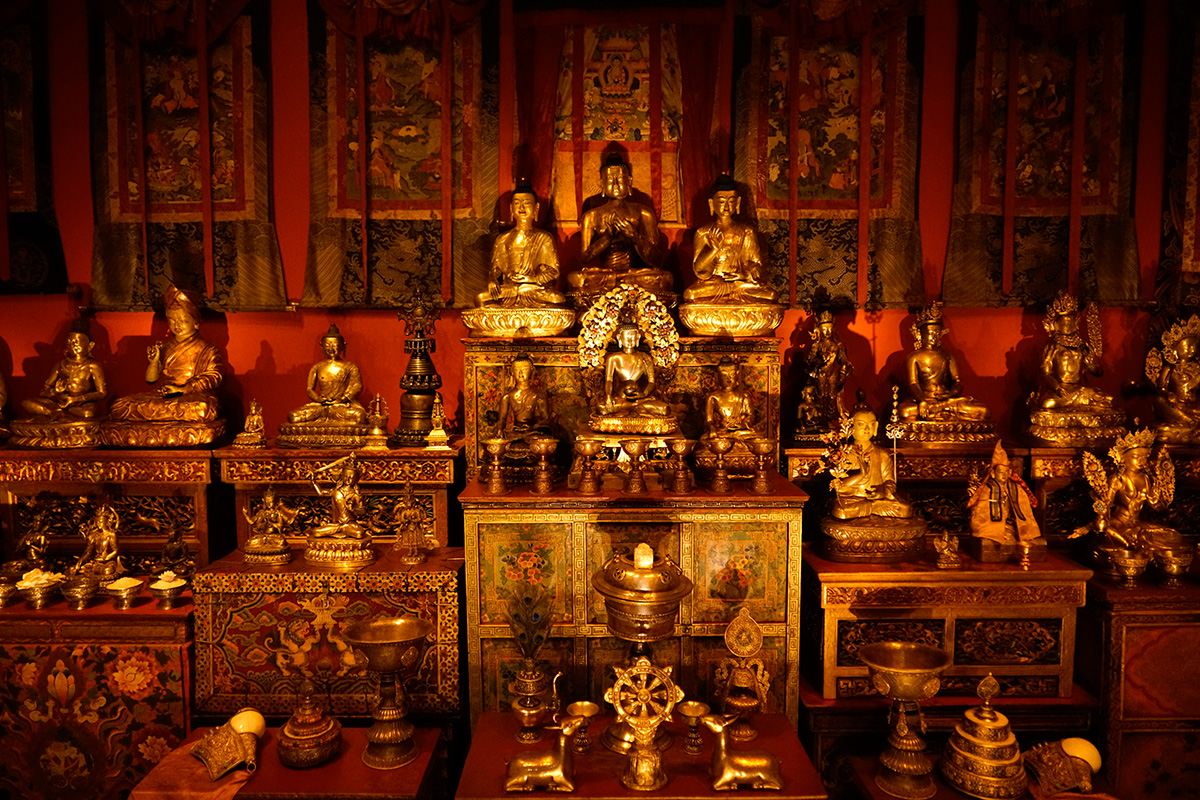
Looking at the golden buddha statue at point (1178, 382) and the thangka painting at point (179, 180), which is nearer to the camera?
the golden buddha statue at point (1178, 382)

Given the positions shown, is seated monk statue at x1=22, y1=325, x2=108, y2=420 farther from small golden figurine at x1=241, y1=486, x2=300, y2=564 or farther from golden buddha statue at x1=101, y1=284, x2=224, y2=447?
small golden figurine at x1=241, y1=486, x2=300, y2=564

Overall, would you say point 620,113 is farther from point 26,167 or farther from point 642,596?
point 26,167

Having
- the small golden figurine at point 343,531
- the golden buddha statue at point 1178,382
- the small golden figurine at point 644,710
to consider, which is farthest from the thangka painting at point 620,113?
the golden buddha statue at point 1178,382

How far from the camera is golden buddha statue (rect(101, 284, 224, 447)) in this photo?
4.62 m

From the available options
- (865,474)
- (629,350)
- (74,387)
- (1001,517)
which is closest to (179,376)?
(74,387)

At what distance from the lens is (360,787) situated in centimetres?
334

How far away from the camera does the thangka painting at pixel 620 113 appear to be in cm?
519

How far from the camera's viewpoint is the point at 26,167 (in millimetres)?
5246

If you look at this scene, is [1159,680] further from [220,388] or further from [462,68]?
[220,388]

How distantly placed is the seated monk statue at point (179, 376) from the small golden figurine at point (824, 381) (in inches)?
153

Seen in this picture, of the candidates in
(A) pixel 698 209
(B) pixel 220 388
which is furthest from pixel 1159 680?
(B) pixel 220 388

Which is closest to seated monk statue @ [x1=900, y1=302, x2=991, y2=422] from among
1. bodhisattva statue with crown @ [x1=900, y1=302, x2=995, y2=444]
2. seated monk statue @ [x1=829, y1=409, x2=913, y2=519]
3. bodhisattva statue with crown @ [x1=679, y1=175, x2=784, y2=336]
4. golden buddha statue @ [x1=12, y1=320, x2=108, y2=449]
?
bodhisattva statue with crown @ [x1=900, y1=302, x2=995, y2=444]

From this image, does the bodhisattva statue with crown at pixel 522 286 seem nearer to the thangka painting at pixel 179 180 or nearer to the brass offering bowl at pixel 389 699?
the thangka painting at pixel 179 180

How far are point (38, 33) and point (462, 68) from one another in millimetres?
3015
